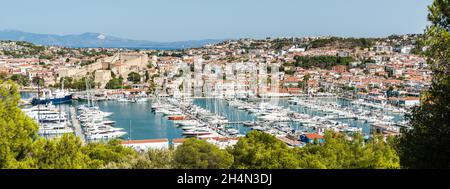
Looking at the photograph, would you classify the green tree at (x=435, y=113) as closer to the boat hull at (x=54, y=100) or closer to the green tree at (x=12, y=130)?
the green tree at (x=12, y=130)

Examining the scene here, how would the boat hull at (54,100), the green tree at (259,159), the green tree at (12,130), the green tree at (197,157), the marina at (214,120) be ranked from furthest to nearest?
1. the boat hull at (54,100)
2. the marina at (214,120)
3. the green tree at (259,159)
4. the green tree at (197,157)
5. the green tree at (12,130)

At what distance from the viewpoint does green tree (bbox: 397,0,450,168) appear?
9.35 ft

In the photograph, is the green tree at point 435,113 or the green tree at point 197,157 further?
the green tree at point 197,157

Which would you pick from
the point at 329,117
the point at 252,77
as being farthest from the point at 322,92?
the point at 329,117

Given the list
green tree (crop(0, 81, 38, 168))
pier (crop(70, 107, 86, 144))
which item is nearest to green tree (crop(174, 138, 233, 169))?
green tree (crop(0, 81, 38, 168))

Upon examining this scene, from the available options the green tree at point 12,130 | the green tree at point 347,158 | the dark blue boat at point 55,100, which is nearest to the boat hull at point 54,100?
the dark blue boat at point 55,100

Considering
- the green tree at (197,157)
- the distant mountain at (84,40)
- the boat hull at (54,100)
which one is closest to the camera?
the green tree at (197,157)

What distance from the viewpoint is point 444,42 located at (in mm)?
3076

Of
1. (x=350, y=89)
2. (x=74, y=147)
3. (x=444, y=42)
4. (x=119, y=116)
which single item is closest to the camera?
(x=444, y=42)

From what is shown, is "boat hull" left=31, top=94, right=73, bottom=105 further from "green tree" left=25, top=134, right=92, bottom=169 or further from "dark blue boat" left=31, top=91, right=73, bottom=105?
"green tree" left=25, top=134, right=92, bottom=169

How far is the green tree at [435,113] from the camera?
9.35 feet

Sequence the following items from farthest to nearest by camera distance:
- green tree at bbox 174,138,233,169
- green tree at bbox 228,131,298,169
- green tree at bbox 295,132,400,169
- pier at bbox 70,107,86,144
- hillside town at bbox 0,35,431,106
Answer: hillside town at bbox 0,35,431,106 → pier at bbox 70,107,86,144 → green tree at bbox 228,131,298,169 → green tree at bbox 295,132,400,169 → green tree at bbox 174,138,233,169
